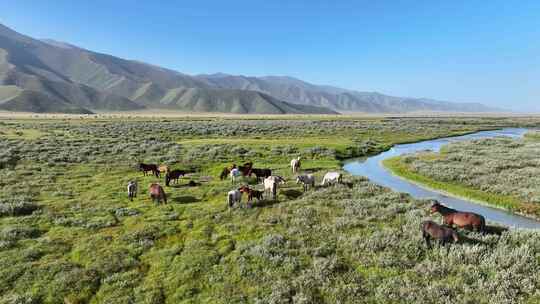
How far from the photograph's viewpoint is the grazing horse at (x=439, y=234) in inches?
448

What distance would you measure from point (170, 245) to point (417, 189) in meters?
18.1

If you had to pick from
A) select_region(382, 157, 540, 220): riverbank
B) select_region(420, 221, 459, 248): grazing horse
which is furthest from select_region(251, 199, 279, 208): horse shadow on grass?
select_region(382, 157, 540, 220): riverbank

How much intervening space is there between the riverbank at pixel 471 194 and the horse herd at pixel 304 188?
654 centimetres

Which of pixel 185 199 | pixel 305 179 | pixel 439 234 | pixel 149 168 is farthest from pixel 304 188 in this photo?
pixel 149 168

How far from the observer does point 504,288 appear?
8859mm

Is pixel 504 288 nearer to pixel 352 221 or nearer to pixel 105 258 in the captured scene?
pixel 352 221

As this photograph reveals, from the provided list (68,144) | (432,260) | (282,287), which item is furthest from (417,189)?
(68,144)

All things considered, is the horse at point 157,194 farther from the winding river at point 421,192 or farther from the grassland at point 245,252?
the winding river at point 421,192

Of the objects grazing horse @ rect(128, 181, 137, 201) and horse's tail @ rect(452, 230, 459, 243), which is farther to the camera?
grazing horse @ rect(128, 181, 137, 201)

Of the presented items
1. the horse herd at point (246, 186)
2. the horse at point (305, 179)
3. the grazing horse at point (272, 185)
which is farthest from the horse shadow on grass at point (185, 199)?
the horse at point (305, 179)

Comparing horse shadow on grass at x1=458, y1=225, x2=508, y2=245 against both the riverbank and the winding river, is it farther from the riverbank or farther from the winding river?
the riverbank

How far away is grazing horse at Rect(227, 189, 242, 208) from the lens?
16.1 meters

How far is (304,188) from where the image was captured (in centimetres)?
1930

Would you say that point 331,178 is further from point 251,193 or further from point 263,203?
point 251,193
